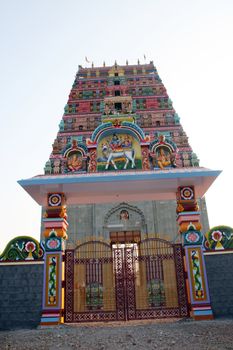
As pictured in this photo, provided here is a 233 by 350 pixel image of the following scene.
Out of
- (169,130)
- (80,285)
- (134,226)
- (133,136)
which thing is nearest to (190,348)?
(80,285)

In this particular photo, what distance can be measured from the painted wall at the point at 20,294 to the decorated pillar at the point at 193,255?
3577 mm

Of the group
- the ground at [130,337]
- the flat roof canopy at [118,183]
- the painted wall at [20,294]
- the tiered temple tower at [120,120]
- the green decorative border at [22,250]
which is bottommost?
the ground at [130,337]

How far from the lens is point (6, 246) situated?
8.37 m

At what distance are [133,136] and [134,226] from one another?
27.5 feet

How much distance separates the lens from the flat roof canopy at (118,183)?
8617 mm

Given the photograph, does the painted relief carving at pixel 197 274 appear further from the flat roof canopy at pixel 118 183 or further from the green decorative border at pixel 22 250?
the green decorative border at pixel 22 250

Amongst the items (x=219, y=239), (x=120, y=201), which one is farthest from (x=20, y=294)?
(x=219, y=239)

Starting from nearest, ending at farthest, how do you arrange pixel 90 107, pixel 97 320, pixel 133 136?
1. pixel 97 320
2. pixel 133 136
3. pixel 90 107

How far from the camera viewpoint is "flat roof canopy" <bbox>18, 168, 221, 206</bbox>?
8.62 metres

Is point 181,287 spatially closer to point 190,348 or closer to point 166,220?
point 190,348

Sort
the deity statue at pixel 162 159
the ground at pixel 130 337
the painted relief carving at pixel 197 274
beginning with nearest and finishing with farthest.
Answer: the ground at pixel 130 337, the painted relief carving at pixel 197 274, the deity statue at pixel 162 159

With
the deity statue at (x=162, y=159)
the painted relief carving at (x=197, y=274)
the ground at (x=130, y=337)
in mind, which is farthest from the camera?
the deity statue at (x=162, y=159)

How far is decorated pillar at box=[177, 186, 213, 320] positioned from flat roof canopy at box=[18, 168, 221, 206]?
440 millimetres

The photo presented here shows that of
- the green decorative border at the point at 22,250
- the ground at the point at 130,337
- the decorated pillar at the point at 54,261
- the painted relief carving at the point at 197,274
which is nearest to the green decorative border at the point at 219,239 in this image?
the painted relief carving at the point at 197,274
